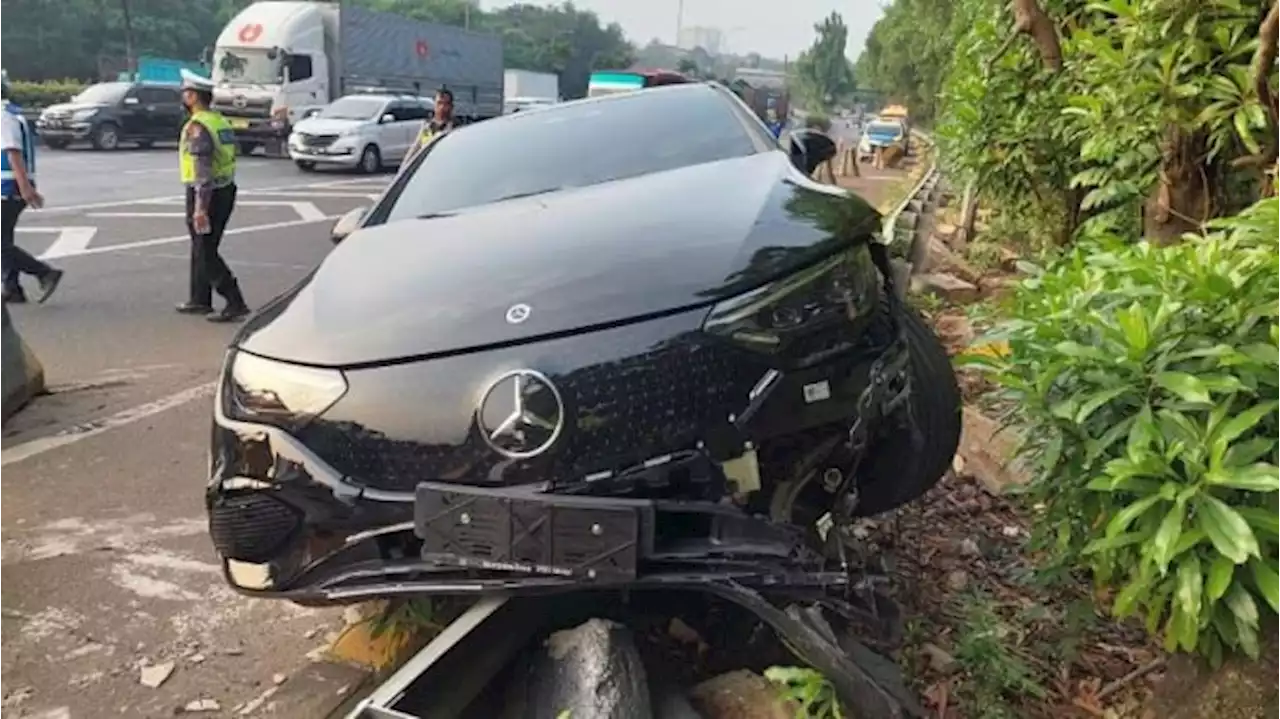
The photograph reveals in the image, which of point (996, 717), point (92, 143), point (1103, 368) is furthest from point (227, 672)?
point (92, 143)

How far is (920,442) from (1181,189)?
6.33 feet

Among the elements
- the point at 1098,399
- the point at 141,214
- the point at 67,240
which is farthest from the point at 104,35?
the point at 1098,399

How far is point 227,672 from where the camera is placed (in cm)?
328

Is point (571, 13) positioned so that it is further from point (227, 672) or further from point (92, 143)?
point (227, 672)

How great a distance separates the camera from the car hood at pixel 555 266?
2701mm

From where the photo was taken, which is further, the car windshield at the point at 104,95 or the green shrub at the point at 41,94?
the green shrub at the point at 41,94

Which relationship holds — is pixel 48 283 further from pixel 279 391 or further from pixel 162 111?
pixel 162 111

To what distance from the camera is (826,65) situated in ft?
247

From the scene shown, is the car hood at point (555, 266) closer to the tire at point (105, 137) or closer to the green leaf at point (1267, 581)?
the green leaf at point (1267, 581)

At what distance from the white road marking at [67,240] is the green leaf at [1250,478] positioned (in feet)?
34.2

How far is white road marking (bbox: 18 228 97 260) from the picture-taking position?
10682mm

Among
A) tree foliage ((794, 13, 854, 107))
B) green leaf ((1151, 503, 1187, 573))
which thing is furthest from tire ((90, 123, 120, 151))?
tree foliage ((794, 13, 854, 107))

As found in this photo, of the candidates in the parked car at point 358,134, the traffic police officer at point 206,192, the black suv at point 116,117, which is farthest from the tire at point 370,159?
the traffic police officer at point 206,192

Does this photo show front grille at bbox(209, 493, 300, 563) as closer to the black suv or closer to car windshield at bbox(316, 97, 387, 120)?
car windshield at bbox(316, 97, 387, 120)
